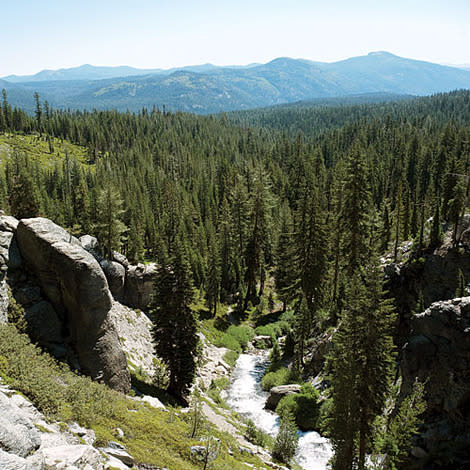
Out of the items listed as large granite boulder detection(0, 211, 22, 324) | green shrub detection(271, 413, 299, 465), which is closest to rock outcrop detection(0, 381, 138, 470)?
large granite boulder detection(0, 211, 22, 324)

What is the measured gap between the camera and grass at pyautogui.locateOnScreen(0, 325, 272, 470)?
13547 mm

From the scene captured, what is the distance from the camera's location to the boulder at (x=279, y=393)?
29.4 metres

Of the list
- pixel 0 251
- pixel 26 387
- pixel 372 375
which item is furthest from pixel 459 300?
pixel 0 251

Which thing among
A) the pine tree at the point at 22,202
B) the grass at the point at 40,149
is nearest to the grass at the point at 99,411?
the pine tree at the point at 22,202

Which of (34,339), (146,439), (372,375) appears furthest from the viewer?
(34,339)

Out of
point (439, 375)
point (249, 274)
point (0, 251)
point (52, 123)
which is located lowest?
point (249, 274)

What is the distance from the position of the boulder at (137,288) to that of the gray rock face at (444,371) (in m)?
27.2

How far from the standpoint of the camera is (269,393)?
108 feet

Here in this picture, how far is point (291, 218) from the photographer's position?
6612 centimetres

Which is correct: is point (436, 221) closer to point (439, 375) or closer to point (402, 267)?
point (402, 267)

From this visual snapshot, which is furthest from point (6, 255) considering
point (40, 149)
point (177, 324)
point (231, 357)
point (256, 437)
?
point (40, 149)

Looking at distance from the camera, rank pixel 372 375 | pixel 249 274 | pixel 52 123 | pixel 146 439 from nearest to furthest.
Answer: pixel 146 439 → pixel 372 375 → pixel 249 274 → pixel 52 123

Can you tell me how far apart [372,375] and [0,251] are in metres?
21.5

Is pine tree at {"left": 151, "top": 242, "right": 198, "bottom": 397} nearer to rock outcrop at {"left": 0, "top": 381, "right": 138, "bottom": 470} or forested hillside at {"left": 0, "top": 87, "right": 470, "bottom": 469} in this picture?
forested hillside at {"left": 0, "top": 87, "right": 470, "bottom": 469}
